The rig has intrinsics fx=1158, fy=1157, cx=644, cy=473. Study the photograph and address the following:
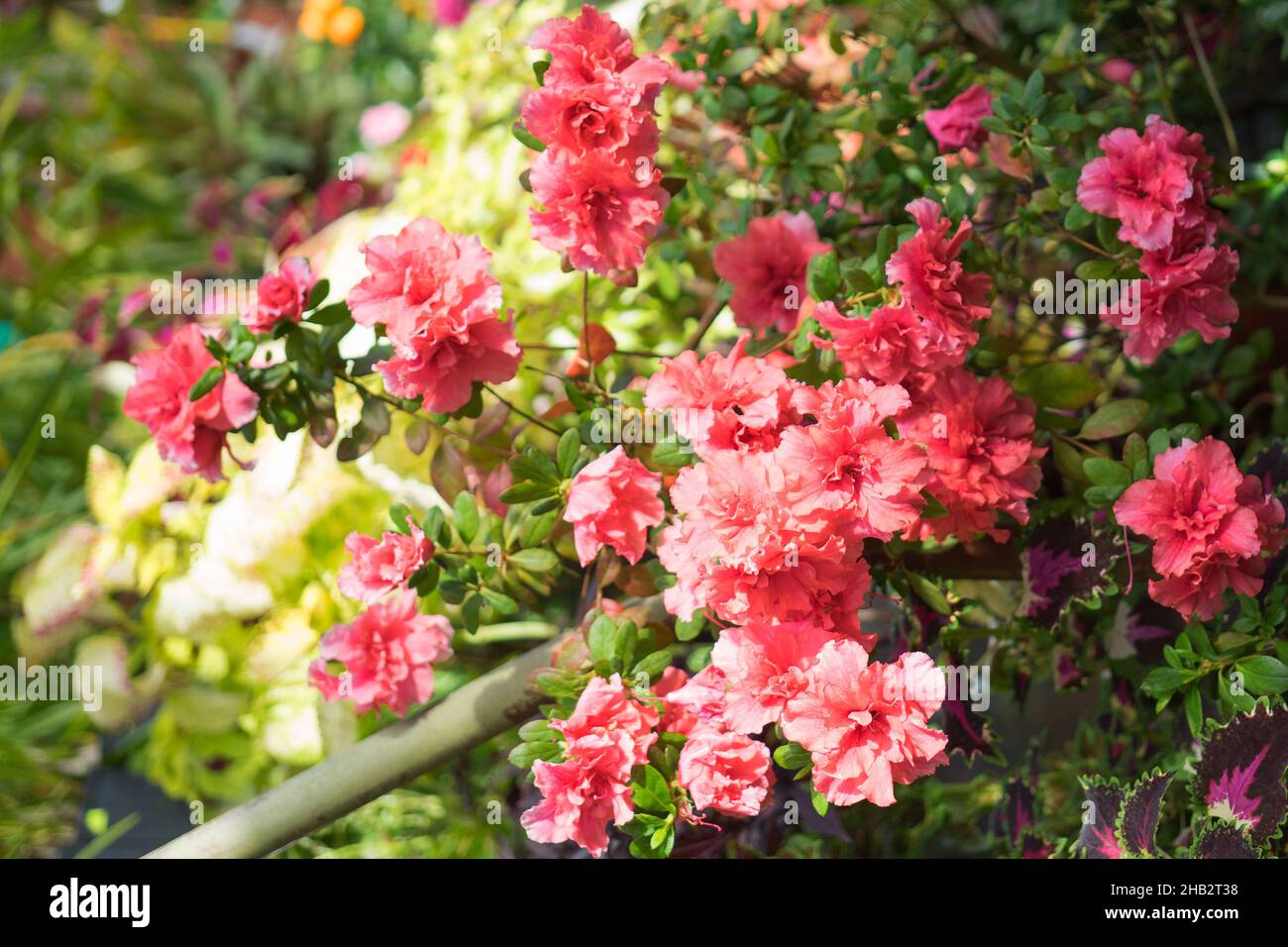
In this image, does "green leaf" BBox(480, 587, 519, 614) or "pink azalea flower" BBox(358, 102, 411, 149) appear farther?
"pink azalea flower" BBox(358, 102, 411, 149)

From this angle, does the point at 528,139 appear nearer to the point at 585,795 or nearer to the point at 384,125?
the point at 585,795

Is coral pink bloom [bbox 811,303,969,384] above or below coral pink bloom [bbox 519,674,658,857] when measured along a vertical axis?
above

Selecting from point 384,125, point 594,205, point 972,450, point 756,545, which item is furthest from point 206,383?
point 384,125

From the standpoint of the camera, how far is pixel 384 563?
769 mm

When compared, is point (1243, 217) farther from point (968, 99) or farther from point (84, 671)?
point (84, 671)

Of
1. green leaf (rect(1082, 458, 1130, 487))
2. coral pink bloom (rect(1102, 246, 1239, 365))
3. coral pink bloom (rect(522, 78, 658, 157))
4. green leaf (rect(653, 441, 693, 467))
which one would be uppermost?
coral pink bloom (rect(522, 78, 658, 157))

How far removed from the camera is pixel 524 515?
0.80m

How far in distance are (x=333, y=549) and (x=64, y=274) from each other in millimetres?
1070

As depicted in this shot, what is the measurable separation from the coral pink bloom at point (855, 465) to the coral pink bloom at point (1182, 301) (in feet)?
0.75

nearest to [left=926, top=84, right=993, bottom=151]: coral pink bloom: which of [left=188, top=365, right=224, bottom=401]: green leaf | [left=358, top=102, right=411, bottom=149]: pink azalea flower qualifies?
[left=188, top=365, right=224, bottom=401]: green leaf

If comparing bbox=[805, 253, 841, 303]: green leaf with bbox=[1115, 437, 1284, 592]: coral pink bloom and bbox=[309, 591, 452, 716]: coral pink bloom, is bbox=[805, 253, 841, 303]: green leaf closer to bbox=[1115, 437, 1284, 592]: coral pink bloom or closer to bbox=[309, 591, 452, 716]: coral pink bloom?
bbox=[1115, 437, 1284, 592]: coral pink bloom

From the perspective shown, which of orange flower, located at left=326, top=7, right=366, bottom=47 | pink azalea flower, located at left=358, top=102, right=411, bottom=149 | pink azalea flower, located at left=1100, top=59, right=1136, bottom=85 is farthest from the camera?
orange flower, located at left=326, top=7, right=366, bottom=47

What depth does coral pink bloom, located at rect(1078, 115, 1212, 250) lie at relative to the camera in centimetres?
75

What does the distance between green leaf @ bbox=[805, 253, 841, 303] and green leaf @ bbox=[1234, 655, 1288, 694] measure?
0.34 meters
